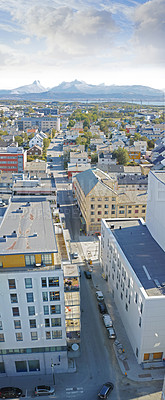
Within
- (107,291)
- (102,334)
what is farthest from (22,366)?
(107,291)

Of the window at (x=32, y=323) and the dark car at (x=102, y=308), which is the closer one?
the window at (x=32, y=323)

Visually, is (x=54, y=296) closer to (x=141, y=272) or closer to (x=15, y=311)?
(x=15, y=311)

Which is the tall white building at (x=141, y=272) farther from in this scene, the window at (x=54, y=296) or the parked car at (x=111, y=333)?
the window at (x=54, y=296)

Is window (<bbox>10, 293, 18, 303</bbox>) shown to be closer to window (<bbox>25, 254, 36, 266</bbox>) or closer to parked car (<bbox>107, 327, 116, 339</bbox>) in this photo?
window (<bbox>25, 254, 36, 266</bbox>)

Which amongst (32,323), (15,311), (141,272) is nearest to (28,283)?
(15,311)

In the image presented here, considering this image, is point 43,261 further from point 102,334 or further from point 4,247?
point 102,334

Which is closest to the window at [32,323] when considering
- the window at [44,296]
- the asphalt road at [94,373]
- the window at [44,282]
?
the window at [44,296]
